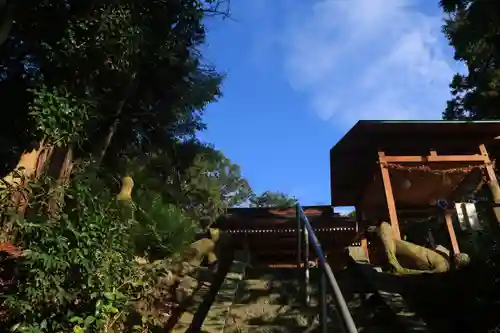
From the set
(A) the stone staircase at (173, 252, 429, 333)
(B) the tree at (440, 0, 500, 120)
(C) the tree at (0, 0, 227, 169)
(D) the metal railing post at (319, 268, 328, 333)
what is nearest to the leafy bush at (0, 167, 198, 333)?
(A) the stone staircase at (173, 252, 429, 333)

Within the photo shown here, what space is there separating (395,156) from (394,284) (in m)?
4.53

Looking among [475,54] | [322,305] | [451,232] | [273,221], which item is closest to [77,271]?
[322,305]

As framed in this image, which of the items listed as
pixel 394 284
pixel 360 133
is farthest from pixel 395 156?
pixel 394 284

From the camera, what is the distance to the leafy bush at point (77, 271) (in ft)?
12.8

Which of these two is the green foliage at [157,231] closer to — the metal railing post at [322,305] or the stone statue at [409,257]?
the stone statue at [409,257]

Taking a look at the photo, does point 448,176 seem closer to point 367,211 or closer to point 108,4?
point 367,211

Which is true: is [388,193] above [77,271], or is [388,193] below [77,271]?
above

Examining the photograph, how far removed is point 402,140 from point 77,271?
24.1 ft

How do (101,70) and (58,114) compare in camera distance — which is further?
(101,70)

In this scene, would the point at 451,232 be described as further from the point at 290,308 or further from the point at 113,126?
the point at 113,126

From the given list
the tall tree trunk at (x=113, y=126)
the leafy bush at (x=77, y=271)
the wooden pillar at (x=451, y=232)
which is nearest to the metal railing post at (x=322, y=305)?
the leafy bush at (x=77, y=271)

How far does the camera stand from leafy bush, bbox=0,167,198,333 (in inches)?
154

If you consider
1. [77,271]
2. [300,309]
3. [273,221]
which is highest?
[273,221]

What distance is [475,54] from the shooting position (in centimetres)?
1240
